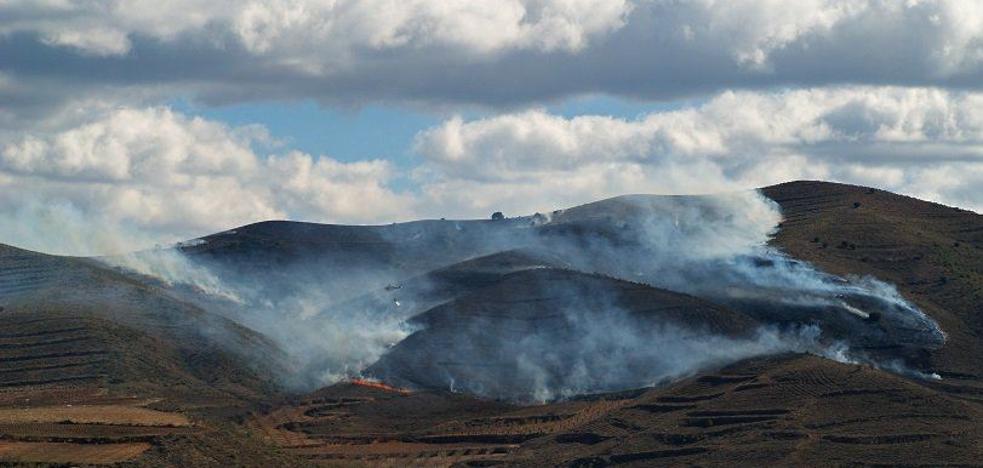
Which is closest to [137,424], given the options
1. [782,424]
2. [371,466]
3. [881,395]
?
[371,466]

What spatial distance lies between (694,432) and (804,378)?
19.0 m

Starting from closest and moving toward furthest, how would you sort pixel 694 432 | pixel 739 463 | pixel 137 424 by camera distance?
pixel 137 424
pixel 739 463
pixel 694 432

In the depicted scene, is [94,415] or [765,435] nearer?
[94,415]

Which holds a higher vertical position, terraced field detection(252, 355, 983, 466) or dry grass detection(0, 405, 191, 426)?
dry grass detection(0, 405, 191, 426)

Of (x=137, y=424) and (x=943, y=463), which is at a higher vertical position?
(x=137, y=424)

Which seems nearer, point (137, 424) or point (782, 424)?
point (137, 424)

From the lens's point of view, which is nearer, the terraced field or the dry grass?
the dry grass

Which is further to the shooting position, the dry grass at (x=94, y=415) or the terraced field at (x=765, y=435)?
the terraced field at (x=765, y=435)

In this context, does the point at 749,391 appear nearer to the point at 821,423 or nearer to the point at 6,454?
the point at 821,423

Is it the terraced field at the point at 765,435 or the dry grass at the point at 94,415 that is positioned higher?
the dry grass at the point at 94,415

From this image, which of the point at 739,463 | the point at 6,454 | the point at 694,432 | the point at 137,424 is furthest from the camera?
the point at 694,432

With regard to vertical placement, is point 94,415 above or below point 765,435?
above

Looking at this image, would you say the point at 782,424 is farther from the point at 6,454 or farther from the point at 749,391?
the point at 6,454

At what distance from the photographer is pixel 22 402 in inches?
7707
